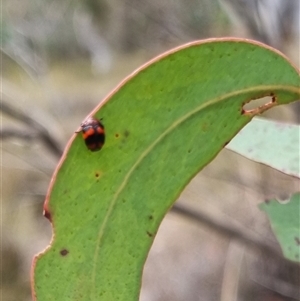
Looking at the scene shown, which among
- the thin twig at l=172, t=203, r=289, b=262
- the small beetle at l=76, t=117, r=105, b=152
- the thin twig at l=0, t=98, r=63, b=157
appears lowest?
the small beetle at l=76, t=117, r=105, b=152

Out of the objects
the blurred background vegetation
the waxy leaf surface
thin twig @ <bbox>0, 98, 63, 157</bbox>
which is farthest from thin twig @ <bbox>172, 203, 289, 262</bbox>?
the waxy leaf surface

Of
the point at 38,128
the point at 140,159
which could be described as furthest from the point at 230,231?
the point at 140,159

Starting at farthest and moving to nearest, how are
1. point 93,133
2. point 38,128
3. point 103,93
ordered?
1. point 103,93
2. point 38,128
3. point 93,133

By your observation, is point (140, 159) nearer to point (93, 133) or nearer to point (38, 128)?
point (93, 133)

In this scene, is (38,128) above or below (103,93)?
below

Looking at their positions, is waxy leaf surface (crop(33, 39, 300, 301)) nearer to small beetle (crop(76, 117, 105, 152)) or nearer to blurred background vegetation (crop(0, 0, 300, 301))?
small beetle (crop(76, 117, 105, 152))

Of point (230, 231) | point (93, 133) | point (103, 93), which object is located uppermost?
point (103, 93)

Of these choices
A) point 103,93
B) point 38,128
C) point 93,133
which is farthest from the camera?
point 103,93
